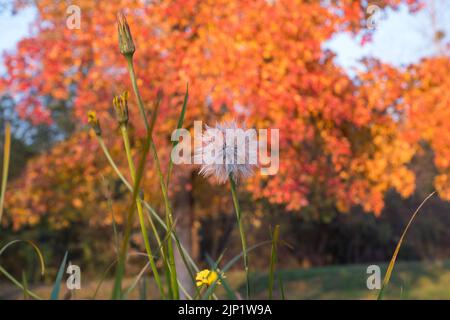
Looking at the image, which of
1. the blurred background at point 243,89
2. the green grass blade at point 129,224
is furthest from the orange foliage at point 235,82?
the green grass blade at point 129,224

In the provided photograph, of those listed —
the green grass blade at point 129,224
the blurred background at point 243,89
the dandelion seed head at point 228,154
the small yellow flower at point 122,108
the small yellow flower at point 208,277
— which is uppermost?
the blurred background at point 243,89

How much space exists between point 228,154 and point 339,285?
861 centimetres

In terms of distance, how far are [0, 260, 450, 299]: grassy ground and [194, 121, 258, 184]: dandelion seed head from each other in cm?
714

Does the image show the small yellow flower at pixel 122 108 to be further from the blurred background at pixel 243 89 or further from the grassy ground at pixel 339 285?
the grassy ground at pixel 339 285

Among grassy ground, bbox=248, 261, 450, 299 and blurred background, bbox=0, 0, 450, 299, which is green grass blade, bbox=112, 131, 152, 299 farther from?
grassy ground, bbox=248, 261, 450, 299

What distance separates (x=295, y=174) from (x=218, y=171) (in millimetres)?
5030

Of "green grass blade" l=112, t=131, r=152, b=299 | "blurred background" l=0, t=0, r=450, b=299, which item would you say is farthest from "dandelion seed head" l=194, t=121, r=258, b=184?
"blurred background" l=0, t=0, r=450, b=299

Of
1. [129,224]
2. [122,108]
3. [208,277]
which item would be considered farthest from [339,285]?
[129,224]

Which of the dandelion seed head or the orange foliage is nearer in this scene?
the dandelion seed head

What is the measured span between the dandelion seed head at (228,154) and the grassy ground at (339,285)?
7136 millimetres

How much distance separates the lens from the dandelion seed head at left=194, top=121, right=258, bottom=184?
126 centimetres

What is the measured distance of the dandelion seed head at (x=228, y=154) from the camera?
49.5 inches

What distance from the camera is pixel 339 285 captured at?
949 cm

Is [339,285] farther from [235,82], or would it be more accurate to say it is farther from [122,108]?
[122,108]
